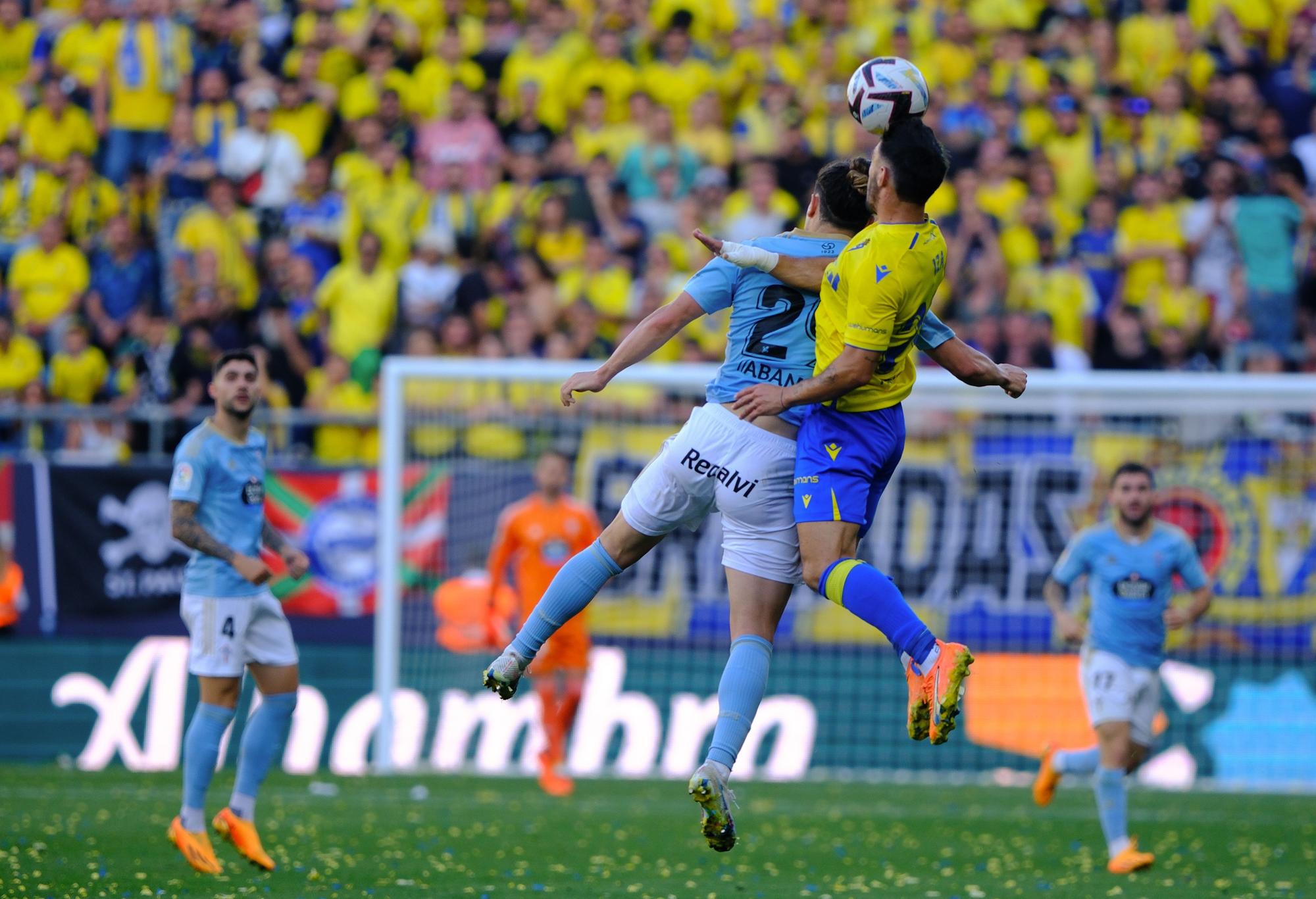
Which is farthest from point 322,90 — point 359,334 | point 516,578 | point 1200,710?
point 1200,710

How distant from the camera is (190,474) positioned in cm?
867

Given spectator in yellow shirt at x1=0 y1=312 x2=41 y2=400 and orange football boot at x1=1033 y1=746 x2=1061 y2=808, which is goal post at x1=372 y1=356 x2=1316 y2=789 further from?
spectator in yellow shirt at x1=0 y1=312 x2=41 y2=400

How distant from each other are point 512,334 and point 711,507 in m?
9.04

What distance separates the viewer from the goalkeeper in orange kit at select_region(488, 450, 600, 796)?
1305 centimetres

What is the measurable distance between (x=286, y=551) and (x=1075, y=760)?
4.72 metres

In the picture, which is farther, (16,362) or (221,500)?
(16,362)

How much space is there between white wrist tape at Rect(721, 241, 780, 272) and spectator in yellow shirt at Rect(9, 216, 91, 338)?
12081 millimetres

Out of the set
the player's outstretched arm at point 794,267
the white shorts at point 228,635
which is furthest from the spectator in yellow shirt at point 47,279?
the player's outstretched arm at point 794,267

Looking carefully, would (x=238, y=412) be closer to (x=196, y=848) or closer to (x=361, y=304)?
(x=196, y=848)

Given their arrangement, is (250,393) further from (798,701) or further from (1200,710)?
(1200,710)

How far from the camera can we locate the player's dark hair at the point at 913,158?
6699mm

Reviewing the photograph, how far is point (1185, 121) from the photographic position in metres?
18.3

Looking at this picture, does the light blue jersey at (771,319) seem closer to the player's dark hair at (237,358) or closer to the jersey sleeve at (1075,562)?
the player's dark hair at (237,358)

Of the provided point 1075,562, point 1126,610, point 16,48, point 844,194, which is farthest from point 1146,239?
point 16,48
